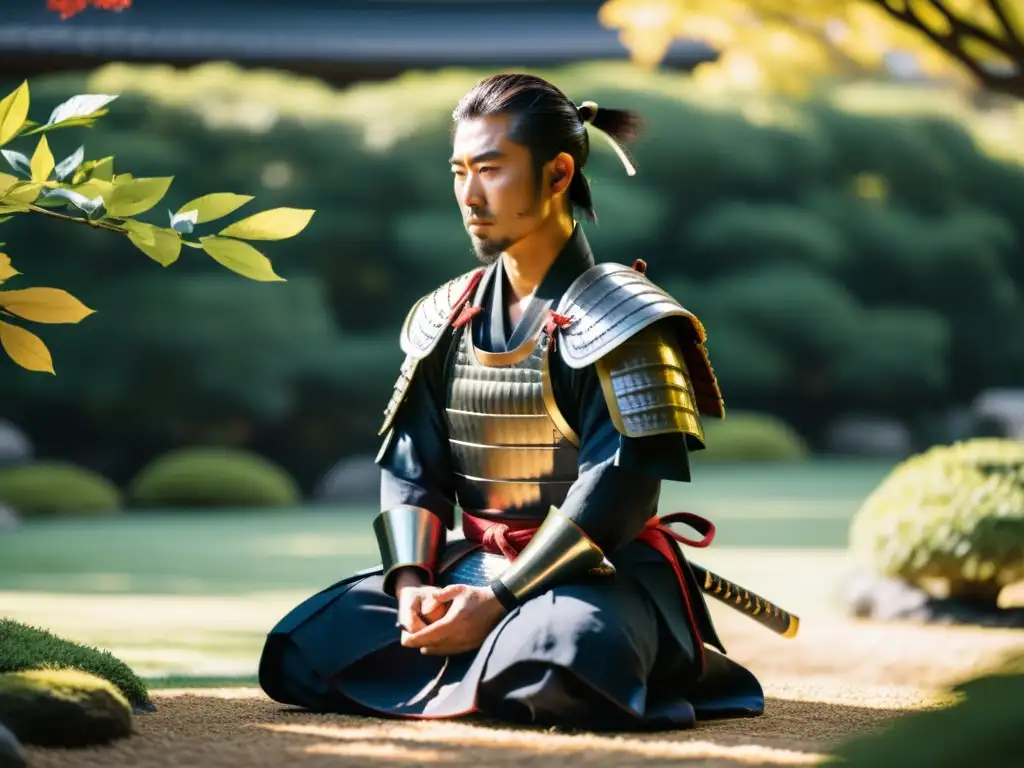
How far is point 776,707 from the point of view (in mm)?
3260

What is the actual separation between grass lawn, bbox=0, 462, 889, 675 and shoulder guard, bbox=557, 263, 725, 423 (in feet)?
5.19

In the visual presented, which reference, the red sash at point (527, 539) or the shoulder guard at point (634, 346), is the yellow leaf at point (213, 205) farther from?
the red sash at point (527, 539)

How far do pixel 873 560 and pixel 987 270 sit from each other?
945cm

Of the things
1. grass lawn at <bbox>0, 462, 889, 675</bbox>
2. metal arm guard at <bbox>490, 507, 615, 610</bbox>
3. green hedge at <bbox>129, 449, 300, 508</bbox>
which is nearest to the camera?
metal arm guard at <bbox>490, 507, 615, 610</bbox>

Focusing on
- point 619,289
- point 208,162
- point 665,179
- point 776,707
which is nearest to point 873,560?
point 776,707

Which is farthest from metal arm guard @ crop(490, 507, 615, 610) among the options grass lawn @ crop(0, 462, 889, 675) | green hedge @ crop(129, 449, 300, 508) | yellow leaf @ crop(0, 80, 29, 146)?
green hedge @ crop(129, 449, 300, 508)

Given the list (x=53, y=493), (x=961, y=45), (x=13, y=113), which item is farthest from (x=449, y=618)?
(x=53, y=493)

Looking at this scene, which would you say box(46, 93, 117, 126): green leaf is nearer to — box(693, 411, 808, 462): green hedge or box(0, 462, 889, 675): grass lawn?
box(0, 462, 889, 675): grass lawn

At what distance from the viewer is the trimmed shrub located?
2.68 m

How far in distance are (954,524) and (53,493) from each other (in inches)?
247

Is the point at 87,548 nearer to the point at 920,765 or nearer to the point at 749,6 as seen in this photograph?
the point at 749,6

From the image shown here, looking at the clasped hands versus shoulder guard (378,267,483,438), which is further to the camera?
shoulder guard (378,267,483,438)

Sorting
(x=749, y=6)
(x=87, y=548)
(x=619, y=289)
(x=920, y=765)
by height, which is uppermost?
(x=749, y=6)

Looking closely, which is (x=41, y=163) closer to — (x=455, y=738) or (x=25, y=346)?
(x=25, y=346)
